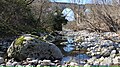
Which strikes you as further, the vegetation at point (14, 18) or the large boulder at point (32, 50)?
the vegetation at point (14, 18)

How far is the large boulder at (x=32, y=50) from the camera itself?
8297 millimetres

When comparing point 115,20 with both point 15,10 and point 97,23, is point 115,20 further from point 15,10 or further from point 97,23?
point 15,10

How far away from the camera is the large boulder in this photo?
830cm

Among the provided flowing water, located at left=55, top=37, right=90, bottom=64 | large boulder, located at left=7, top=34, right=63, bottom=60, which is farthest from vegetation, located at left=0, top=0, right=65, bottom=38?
large boulder, located at left=7, top=34, right=63, bottom=60

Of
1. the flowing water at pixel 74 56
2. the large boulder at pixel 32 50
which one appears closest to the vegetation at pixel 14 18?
the flowing water at pixel 74 56

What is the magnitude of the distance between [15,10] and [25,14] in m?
1.96

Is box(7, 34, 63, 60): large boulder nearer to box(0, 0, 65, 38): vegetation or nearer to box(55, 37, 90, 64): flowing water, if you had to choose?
box(55, 37, 90, 64): flowing water

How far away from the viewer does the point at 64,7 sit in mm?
30594

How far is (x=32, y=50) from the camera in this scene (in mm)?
8320

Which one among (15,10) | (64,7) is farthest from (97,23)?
(64,7)

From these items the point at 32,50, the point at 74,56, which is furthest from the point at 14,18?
the point at 32,50

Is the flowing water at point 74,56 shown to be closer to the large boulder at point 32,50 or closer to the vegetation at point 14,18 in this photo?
the large boulder at point 32,50

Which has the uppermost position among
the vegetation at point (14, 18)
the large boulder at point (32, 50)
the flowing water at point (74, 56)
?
the vegetation at point (14, 18)

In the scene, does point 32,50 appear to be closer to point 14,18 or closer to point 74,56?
point 74,56
